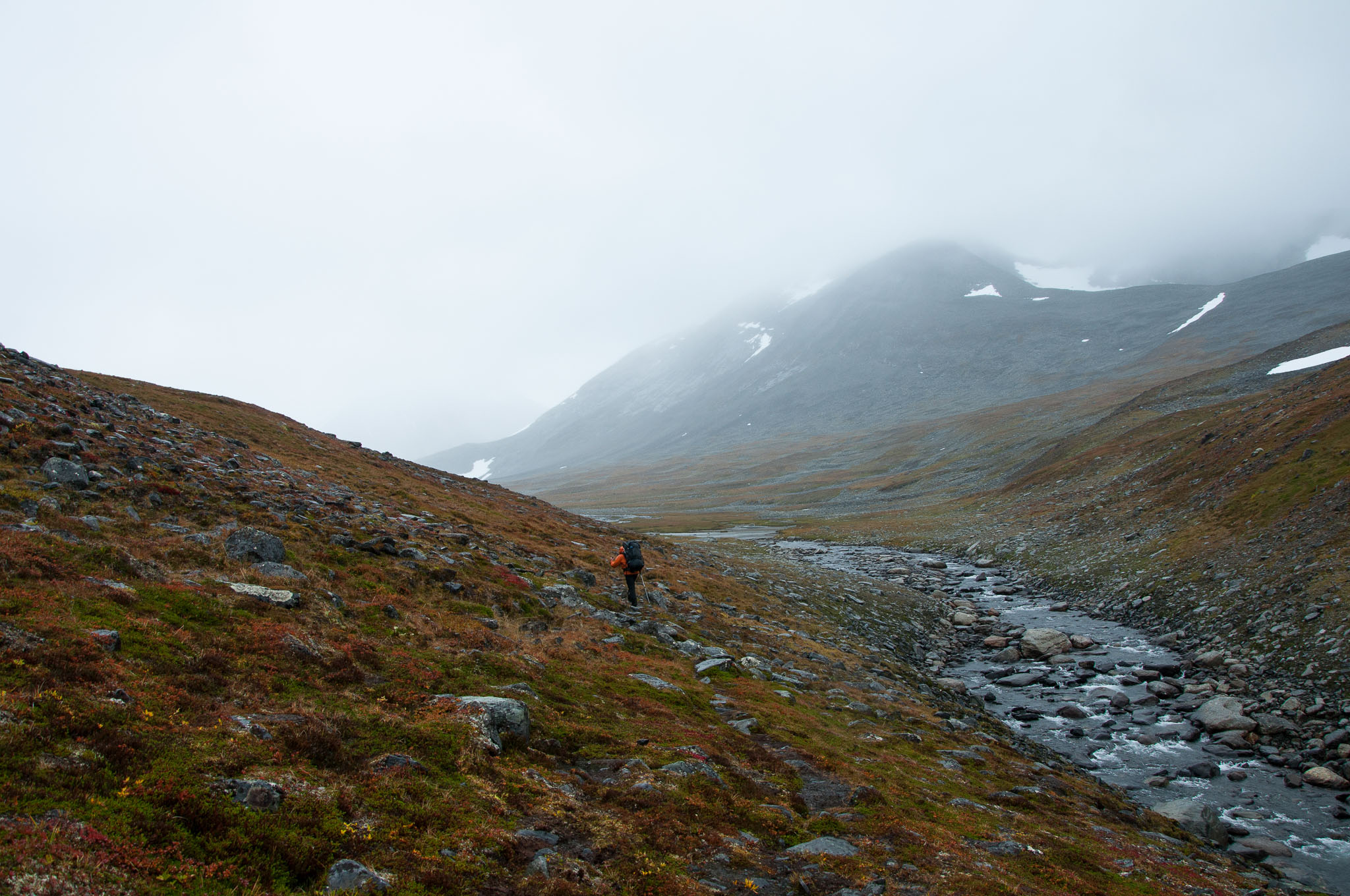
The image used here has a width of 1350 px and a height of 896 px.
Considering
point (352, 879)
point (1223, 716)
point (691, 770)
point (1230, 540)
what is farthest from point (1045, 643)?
point (352, 879)

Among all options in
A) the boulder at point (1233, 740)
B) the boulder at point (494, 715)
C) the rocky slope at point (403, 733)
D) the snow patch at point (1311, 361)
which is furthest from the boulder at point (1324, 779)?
the snow patch at point (1311, 361)

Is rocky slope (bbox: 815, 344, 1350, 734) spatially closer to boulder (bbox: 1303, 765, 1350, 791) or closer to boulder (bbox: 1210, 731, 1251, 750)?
boulder (bbox: 1303, 765, 1350, 791)

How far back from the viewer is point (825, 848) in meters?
11.2

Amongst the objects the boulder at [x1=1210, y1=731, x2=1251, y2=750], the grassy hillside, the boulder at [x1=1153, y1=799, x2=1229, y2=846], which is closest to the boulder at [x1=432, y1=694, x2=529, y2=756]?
the boulder at [x1=1153, y1=799, x2=1229, y2=846]

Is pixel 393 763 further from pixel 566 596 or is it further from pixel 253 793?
pixel 566 596

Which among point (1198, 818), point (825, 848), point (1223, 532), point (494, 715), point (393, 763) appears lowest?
point (1198, 818)

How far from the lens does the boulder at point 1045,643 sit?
31062 millimetres

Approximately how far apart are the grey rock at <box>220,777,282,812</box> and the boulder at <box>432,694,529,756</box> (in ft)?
13.0

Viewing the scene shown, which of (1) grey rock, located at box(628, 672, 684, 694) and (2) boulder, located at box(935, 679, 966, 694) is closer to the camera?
(1) grey rock, located at box(628, 672, 684, 694)

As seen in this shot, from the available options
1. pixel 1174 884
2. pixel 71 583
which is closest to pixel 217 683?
pixel 71 583

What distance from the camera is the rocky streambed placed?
1672 centimetres

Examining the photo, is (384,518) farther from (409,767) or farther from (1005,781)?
(1005,781)

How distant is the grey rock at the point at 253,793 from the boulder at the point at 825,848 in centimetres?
823

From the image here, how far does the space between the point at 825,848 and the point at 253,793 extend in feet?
30.3
